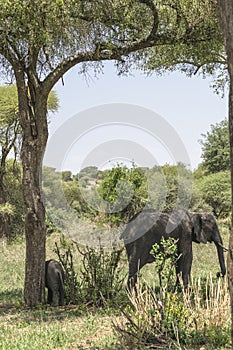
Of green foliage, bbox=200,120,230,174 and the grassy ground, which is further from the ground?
green foliage, bbox=200,120,230,174

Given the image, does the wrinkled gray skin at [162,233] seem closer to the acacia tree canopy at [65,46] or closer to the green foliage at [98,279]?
the green foliage at [98,279]

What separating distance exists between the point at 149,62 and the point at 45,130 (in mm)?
4568

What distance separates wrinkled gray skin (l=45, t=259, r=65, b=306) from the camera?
9391mm

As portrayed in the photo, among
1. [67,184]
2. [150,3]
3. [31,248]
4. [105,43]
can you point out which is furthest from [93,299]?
[67,184]

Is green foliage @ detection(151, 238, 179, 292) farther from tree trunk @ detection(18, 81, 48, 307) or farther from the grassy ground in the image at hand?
tree trunk @ detection(18, 81, 48, 307)

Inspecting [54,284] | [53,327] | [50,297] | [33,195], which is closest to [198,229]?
[54,284]

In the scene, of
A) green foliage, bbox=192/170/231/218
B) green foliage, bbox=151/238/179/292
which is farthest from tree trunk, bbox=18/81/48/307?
green foliage, bbox=192/170/231/218

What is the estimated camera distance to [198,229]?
33.0 feet

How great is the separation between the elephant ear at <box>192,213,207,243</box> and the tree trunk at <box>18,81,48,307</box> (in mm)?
2648

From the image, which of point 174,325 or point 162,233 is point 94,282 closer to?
point 162,233

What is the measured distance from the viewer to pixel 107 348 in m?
6.11

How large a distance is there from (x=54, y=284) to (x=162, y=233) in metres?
2.00

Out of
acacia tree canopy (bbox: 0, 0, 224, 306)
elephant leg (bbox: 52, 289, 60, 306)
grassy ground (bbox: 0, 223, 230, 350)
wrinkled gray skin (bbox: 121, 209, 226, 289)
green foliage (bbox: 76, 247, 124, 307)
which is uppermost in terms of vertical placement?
acacia tree canopy (bbox: 0, 0, 224, 306)

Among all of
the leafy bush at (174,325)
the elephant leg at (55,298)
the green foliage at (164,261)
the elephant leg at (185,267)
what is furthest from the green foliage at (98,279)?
the leafy bush at (174,325)
